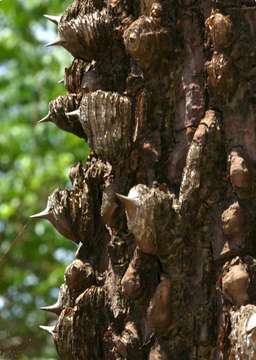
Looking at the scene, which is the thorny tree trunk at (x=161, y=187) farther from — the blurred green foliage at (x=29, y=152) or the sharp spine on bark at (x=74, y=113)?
the blurred green foliage at (x=29, y=152)

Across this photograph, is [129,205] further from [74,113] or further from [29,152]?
[29,152]

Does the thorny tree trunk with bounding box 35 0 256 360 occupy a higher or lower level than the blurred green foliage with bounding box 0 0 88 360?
lower

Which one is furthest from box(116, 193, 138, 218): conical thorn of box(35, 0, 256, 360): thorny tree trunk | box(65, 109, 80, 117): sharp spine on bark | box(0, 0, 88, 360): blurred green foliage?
box(0, 0, 88, 360): blurred green foliage

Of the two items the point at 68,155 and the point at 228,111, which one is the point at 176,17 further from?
the point at 68,155

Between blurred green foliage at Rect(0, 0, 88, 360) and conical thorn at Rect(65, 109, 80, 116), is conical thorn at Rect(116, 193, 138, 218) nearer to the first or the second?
conical thorn at Rect(65, 109, 80, 116)

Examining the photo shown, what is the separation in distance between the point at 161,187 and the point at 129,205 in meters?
0.11

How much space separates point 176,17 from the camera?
193 centimetres

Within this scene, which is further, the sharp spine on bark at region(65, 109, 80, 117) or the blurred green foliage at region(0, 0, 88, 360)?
the blurred green foliage at region(0, 0, 88, 360)

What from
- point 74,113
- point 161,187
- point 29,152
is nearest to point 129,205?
point 161,187

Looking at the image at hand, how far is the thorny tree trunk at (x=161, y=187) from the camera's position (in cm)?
171

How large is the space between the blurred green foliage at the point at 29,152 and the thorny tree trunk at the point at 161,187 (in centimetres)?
573

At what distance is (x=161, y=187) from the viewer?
5.91 ft

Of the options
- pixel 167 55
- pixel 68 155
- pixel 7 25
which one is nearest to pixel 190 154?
pixel 167 55

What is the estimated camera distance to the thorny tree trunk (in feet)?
5.61
